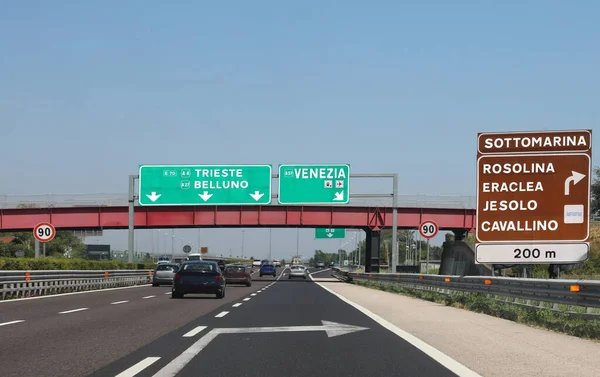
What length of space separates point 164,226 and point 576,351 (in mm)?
47516

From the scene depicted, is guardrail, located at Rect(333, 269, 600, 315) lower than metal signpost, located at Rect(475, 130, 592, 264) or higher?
lower

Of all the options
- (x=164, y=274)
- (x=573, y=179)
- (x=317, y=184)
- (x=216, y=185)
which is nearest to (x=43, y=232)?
(x=164, y=274)

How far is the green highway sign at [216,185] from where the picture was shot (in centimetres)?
4666

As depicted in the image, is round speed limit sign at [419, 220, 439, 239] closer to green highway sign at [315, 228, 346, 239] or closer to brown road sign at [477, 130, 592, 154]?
brown road sign at [477, 130, 592, 154]

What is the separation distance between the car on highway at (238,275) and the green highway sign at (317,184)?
4.78 metres

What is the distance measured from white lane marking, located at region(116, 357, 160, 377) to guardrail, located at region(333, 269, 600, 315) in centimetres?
738

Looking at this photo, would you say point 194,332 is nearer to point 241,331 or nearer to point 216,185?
point 241,331

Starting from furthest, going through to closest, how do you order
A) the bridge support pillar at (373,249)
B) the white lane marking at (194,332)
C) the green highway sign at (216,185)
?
the bridge support pillar at (373,249)
the green highway sign at (216,185)
the white lane marking at (194,332)

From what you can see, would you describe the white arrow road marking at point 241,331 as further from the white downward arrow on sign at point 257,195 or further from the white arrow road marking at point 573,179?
the white downward arrow on sign at point 257,195

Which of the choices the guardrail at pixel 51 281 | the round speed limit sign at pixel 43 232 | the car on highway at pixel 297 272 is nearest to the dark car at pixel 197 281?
the guardrail at pixel 51 281

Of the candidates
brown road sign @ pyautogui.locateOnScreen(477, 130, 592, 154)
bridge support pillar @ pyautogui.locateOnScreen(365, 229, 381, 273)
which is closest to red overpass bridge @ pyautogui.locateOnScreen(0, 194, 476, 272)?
bridge support pillar @ pyautogui.locateOnScreen(365, 229, 381, 273)

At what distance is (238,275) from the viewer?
152ft

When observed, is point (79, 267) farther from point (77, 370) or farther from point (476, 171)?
point (77, 370)

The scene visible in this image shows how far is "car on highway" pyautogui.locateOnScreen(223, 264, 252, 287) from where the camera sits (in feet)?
150
